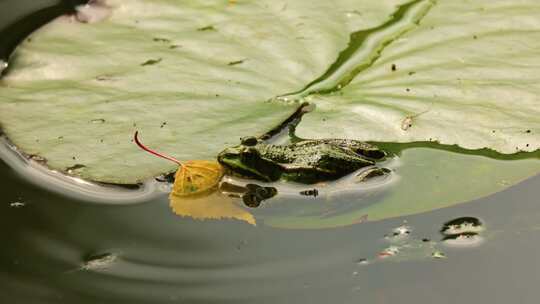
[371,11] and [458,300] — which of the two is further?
[371,11]

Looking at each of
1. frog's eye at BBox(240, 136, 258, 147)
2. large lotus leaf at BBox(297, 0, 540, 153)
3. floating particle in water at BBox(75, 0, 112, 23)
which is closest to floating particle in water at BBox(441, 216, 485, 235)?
large lotus leaf at BBox(297, 0, 540, 153)

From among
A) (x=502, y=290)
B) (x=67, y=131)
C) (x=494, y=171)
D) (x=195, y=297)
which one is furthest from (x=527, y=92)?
(x=67, y=131)

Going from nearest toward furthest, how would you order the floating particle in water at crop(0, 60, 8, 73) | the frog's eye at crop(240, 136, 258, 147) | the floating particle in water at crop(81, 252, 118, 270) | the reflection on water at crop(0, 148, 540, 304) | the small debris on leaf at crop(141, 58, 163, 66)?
the reflection on water at crop(0, 148, 540, 304) → the floating particle in water at crop(81, 252, 118, 270) → the frog's eye at crop(240, 136, 258, 147) → the small debris on leaf at crop(141, 58, 163, 66) → the floating particle in water at crop(0, 60, 8, 73)

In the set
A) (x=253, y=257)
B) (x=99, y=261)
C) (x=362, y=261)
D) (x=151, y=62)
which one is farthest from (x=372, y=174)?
(x=151, y=62)

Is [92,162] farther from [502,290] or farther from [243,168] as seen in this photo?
[502,290]

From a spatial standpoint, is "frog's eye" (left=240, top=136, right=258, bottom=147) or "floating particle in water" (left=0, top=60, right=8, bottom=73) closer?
"frog's eye" (left=240, top=136, right=258, bottom=147)

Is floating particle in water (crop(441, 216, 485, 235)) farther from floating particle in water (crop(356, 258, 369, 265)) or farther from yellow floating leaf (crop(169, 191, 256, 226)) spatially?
yellow floating leaf (crop(169, 191, 256, 226))
